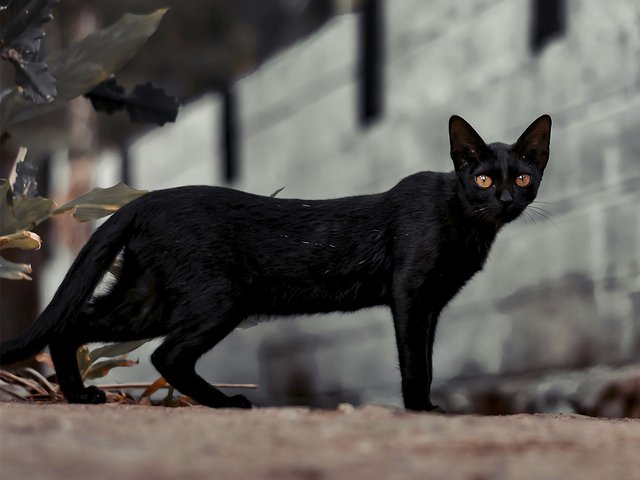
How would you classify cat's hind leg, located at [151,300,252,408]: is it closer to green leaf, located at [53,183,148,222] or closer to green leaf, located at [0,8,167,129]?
green leaf, located at [53,183,148,222]

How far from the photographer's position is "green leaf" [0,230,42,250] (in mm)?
2844

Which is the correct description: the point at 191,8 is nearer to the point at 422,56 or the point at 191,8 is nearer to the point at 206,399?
the point at 422,56

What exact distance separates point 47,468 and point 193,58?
16.4 meters

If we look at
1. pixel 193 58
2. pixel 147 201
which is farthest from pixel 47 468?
pixel 193 58

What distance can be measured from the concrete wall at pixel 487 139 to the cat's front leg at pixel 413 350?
1.39 m

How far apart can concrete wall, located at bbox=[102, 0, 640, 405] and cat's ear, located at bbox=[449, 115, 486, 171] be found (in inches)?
48.0

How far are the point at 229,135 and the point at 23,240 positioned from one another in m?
5.57

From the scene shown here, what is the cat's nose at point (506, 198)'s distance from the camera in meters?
2.55

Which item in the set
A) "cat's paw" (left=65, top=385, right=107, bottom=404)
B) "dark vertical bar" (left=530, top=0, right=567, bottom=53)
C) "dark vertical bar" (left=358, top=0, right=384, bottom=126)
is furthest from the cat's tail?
"dark vertical bar" (left=358, top=0, right=384, bottom=126)

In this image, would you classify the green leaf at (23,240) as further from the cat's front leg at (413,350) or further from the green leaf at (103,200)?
the cat's front leg at (413,350)

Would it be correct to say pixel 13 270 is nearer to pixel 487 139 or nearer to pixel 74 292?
pixel 74 292

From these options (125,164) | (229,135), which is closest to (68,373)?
(229,135)

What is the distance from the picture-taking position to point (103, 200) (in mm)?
3014

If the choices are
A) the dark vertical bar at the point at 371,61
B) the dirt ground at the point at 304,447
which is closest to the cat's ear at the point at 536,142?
the dirt ground at the point at 304,447
